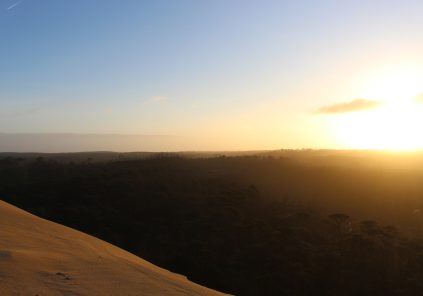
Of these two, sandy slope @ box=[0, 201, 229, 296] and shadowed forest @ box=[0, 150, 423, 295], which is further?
shadowed forest @ box=[0, 150, 423, 295]

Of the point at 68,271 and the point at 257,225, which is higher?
the point at 68,271

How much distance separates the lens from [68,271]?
6160 mm

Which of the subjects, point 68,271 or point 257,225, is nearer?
point 68,271

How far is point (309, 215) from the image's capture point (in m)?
25.6

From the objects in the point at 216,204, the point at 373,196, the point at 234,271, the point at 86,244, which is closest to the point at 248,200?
the point at 216,204

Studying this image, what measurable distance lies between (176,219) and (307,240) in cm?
627

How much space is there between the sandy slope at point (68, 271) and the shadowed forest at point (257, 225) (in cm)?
906

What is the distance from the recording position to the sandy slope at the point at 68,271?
5.39 m

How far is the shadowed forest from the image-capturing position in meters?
17.5

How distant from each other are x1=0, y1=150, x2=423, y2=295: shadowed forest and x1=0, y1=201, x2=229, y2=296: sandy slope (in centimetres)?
906

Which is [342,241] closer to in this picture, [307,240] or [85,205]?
[307,240]

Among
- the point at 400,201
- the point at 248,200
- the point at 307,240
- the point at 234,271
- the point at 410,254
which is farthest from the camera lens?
the point at 400,201

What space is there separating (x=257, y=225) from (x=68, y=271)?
17650 mm

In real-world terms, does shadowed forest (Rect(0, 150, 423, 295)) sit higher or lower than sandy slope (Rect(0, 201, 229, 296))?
lower
